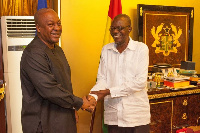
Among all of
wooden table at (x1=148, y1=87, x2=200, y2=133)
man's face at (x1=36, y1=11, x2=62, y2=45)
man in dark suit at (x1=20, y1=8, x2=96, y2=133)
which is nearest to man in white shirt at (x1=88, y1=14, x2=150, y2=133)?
man in dark suit at (x1=20, y1=8, x2=96, y2=133)

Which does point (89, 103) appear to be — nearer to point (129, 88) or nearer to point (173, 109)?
point (129, 88)

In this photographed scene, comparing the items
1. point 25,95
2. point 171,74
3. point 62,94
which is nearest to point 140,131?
point 62,94

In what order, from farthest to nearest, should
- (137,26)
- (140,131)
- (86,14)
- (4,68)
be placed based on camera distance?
(137,26), (86,14), (4,68), (140,131)

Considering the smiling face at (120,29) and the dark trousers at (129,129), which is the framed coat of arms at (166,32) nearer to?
the smiling face at (120,29)

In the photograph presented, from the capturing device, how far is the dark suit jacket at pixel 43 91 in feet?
5.85

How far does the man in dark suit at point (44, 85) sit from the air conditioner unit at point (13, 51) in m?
1.02

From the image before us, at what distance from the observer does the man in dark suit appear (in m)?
1.79

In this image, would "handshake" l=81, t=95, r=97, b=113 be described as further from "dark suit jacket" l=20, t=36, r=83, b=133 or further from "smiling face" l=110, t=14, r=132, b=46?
"smiling face" l=110, t=14, r=132, b=46

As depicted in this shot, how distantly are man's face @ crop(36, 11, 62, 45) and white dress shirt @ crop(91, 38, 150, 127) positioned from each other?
650 mm

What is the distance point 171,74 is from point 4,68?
2199 millimetres

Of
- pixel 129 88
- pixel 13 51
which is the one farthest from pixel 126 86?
pixel 13 51

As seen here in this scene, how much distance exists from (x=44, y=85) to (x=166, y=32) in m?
2.57

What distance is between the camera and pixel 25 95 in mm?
1853

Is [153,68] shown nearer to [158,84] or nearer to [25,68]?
[158,84]
